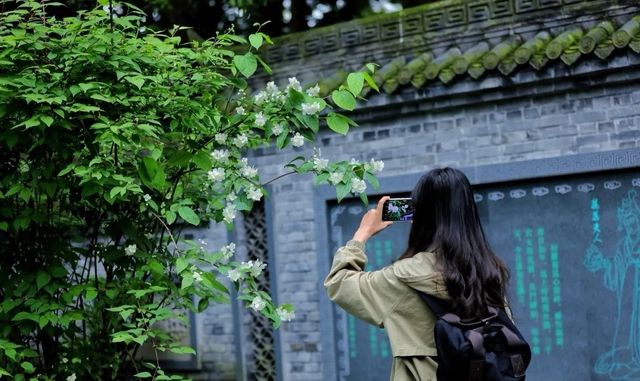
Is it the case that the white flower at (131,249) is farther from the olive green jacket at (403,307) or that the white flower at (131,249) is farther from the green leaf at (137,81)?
the olive green jacket at (403,307)

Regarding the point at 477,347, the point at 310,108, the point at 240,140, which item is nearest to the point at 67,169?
the point at 240,140

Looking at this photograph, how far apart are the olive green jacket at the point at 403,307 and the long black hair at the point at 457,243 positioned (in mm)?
56

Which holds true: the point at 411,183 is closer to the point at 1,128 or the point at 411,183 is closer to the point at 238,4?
the point at 238,4

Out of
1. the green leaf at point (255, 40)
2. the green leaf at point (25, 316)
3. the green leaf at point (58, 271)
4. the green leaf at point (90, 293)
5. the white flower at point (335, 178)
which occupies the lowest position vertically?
the green leaf at point (25, 316)

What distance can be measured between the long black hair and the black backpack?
0.05 metres

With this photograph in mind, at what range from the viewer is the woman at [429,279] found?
3004 mm

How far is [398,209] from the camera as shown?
3.29 meters

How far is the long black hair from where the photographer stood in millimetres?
2986

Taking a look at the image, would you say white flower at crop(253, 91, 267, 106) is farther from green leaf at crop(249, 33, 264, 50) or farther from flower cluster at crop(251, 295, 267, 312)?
flower cluster at crop(251, 295, 267, 312)

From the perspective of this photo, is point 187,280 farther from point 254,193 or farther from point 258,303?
point 254,193

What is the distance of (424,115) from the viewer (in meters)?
6.33

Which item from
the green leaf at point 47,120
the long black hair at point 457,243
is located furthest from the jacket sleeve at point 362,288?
the green leaf at point 47,120

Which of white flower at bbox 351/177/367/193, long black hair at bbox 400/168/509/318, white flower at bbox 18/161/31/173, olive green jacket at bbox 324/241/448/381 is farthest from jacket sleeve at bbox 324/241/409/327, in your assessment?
white flower at bbox 18/161/31/173

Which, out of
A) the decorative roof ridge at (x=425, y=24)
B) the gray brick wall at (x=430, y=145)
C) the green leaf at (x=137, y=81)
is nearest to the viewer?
the green leaf at (x=137, y=81)
